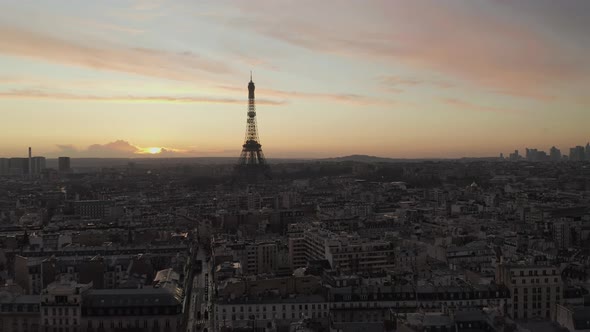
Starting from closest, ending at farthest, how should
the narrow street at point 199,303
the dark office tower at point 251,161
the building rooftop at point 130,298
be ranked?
1. the building rooftop at point 130,298
2. the narrow street at point 199,303
3. the dark office tower at point 251,161

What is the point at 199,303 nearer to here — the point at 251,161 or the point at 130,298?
the point at 130,298

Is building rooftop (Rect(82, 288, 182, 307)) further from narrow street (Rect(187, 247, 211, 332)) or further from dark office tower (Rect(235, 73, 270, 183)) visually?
dark office tower (Rect(235, 73, 270, 183))

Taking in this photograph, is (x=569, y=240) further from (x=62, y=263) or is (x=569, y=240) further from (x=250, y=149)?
(x=250, y=149)

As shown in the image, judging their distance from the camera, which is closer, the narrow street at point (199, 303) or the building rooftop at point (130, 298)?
the building rooftop at point (130, 298)

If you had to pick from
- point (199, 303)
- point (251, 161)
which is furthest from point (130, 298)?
point (251, 161)

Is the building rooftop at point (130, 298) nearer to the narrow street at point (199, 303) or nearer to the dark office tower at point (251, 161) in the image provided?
the narrow street at point (199, 303)

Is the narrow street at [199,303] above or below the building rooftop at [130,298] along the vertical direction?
below

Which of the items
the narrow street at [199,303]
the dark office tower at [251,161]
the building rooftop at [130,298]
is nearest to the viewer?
the building rooftop at [130,298]

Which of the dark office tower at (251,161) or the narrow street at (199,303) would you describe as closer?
the narrow street at (199,303)

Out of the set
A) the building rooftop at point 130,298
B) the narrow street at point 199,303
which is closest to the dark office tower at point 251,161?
the narrow street at point 199,303

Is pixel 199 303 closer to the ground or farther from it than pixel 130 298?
closer to the ground

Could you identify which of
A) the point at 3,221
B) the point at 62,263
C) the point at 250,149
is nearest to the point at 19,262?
the point at 62,263
